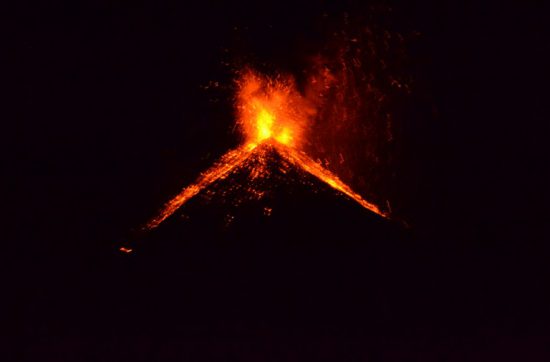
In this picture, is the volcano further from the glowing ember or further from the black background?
the glowing ember

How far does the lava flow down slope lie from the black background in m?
0.07

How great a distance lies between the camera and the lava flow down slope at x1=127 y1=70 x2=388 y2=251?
5.99ft

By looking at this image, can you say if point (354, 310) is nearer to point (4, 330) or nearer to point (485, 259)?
point (485, 259)

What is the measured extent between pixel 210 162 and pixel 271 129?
0.94 feet

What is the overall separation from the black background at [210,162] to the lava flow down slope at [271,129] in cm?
7

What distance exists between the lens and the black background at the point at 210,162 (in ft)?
5.81

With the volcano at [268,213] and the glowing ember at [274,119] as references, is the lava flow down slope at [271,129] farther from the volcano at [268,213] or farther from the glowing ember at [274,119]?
the volcano at [268,213]

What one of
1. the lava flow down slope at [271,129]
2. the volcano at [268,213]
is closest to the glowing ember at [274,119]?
the lava flow down slope at [271,129]

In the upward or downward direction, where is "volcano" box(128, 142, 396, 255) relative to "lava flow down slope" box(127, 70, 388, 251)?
downward

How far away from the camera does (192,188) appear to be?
185cm

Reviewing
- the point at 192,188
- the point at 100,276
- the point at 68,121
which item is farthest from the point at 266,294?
the point at 68,121

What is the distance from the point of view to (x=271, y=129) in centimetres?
196

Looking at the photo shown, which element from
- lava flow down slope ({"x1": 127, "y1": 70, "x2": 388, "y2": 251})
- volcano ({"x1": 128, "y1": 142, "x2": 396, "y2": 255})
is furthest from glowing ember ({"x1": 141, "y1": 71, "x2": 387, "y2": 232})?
volcano ({"x1": 128, "y1": 142, "x2": 396, "y2": 255})

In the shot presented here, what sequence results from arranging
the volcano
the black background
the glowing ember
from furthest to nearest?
1. the glowing ember
2. the black background
3. the volcano
